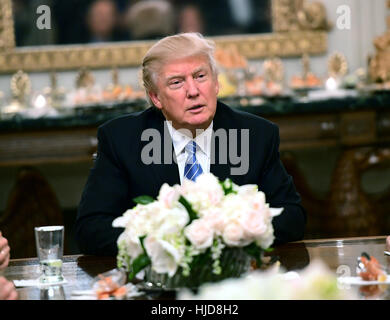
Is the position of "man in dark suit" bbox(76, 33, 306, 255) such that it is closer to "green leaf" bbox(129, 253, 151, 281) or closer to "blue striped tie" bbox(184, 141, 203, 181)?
"blue striped tie" bbox(184, 141, 203, 181)

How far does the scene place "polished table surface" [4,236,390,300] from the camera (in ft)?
5.97

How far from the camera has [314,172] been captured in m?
5.59

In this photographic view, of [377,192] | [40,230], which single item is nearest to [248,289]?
[40,230]

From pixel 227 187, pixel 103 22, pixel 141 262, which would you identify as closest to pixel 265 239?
pixel 227 187

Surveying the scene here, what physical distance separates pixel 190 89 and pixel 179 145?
0.23 m

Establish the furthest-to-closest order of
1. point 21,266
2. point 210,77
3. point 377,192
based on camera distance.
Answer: point 377,192 < point 210,77 < point 21,266

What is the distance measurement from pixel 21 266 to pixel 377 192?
3723 millimetres

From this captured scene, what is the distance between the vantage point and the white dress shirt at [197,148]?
2.58 meters

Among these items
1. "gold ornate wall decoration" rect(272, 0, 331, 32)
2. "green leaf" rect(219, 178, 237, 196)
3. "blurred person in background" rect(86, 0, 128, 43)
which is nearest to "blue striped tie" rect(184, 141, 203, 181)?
"green leaf" rect(219, 178, 237, 196)

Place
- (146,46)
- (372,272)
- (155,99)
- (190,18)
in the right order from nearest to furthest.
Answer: (372,272), (155,99), (146,46), (190,18)

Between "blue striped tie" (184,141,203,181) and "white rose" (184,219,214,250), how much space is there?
989 millimetres

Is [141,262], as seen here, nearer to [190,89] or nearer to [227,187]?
[227,187]

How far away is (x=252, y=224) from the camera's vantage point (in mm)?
1559

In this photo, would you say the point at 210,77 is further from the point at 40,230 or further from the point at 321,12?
the point at 321,12
